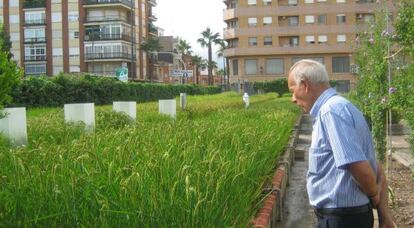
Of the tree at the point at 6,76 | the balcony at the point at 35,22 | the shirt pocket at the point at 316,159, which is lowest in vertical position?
the shirt pocket at the point at 316,159

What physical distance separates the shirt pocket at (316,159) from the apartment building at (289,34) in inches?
2873

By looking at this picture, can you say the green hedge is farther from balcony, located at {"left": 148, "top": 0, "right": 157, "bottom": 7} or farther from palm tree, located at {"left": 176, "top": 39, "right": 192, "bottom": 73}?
palm tree, located at {"left": 176, "top": 39, "right": 192, "bottom": 73}

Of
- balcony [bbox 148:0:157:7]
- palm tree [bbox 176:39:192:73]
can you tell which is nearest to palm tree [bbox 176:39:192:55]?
palm tree [bbox 176:39:192:73]

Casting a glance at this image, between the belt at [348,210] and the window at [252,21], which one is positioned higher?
the window at [252,21]

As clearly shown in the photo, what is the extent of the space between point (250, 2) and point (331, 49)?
468 inches

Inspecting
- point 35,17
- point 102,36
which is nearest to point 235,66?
point 102,36

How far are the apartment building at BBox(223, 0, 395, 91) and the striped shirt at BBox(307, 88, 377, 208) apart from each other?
73018mm

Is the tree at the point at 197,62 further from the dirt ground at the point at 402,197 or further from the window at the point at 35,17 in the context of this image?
the dirt ground at the point at 402,197

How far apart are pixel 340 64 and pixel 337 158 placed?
2968 inches

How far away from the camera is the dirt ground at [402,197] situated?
752 cm

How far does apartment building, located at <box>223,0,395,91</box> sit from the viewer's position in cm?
7550

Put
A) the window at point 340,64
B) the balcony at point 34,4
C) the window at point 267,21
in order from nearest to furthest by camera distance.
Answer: the window at point 340,64 → the window at point 267,21 → the balcony at point 34,4

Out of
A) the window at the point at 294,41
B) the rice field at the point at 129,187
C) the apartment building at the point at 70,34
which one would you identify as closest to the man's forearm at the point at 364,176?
the rice field at the point at 129,187

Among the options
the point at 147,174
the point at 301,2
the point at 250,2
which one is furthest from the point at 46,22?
the point at 147,174
